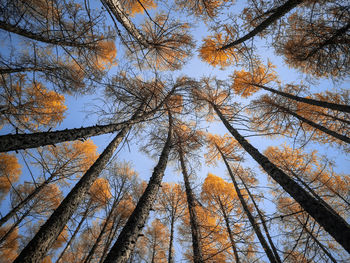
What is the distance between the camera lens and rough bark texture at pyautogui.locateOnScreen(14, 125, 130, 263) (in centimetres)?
254

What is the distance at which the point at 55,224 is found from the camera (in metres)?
3.07

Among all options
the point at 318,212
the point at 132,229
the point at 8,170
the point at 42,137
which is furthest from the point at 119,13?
the point at 8,170

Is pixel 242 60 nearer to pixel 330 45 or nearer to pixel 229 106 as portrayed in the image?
pixel 229 106

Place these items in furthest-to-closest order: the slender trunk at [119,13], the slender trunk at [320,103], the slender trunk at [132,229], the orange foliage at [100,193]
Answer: the orange foliage at [100,193] < the slender trunk at [320,103] < the slender trunk at [119,13] < the slender trunk at [132,229]

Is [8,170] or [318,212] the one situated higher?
[8,170]

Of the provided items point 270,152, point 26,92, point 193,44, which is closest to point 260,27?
point 193,44

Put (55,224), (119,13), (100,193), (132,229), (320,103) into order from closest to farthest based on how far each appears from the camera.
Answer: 1. (132,229)
2. (119,13)
3. (55,224)
4. (320,103)
5. (100,193)

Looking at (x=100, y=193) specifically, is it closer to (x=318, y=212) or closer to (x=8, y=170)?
(x=8, y=170)

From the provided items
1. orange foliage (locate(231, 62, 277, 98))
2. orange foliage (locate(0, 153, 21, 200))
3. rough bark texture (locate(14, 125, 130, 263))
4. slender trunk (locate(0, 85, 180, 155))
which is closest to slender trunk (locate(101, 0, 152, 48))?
slender trunk (locate(0, 85, 180, 155))

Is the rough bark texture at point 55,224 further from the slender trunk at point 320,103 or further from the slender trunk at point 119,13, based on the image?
the slender trunk at point 320,103

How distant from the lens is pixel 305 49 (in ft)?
18.7

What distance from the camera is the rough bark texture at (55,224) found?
2536 mm

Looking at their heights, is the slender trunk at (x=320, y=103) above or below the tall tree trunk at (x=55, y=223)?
above

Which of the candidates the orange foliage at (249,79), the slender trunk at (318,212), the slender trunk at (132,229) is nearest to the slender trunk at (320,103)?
the orange foliage at (249,79)
